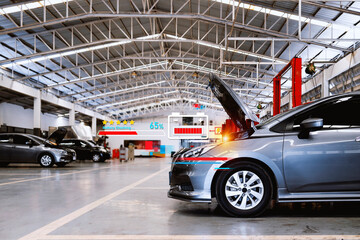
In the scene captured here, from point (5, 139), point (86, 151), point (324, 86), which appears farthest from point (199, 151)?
point (86, 151)

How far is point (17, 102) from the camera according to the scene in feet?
92.2

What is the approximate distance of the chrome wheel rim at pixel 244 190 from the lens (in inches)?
147

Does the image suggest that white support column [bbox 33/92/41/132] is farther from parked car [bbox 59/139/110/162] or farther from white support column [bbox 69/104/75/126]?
white support column [bbox 69/104/75/126]

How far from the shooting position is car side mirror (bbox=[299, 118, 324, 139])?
3.56 meters

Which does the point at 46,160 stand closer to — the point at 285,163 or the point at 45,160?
the point at 45,160

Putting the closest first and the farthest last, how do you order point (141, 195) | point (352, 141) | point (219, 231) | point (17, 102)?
1. point (219, 231)
2. point (352, 141)
3. point (141, 195)
4. point (17, 102)

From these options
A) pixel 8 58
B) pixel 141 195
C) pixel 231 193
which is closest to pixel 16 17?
pixel 8 58

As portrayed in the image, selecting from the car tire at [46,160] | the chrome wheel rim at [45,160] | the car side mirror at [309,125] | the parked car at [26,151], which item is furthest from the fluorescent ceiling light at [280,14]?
the car side mirror at [309,125]

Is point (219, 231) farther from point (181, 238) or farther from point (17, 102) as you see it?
point (17, 102)

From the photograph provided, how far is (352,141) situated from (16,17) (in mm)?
14926

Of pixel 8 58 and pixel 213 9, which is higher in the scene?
pixel 213 9

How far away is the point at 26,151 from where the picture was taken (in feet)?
42.8

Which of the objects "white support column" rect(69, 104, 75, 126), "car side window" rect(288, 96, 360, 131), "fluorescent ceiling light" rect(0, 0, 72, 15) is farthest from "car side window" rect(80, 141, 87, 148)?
"car side window" rect(288, 96, 360, 131)

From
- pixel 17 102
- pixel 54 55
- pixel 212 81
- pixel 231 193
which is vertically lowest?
pixel 231 193
